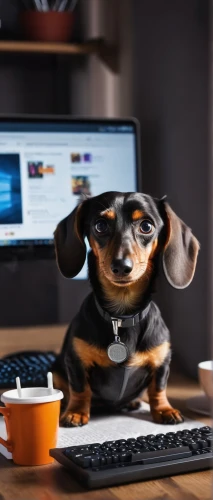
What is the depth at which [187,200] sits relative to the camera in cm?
165

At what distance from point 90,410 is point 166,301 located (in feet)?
1.65

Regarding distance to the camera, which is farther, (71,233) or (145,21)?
(145,21)

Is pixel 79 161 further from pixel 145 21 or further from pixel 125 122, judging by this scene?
pixel 145 21

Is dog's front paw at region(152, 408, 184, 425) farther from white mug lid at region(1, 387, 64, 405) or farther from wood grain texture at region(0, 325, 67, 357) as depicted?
wood grain texture at region(0, 325, 67, 357)

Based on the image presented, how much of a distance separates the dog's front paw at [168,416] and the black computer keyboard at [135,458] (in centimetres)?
14

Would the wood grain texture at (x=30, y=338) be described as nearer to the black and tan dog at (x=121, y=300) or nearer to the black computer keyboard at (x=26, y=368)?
the black computer keyboard at (x=26, y=368)

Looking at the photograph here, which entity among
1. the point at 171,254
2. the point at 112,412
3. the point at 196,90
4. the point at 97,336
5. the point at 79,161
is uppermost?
the point at 196,90

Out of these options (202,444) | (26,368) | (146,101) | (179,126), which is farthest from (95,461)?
(146,101)

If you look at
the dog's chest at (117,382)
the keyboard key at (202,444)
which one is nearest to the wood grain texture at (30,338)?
the dog's chest at (117,382)

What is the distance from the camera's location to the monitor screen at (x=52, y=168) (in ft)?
5.34

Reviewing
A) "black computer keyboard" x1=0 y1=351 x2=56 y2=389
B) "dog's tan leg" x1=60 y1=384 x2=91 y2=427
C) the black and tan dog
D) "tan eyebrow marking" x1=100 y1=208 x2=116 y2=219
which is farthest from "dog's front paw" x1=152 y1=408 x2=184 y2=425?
"tan eyebrow marking" x1=100 y1=208 x2=116 y2=219

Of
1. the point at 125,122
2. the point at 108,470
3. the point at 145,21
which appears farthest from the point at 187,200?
the point at 108,470

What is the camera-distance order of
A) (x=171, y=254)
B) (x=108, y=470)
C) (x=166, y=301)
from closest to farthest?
(x=108, y=470)
(x=171, y=254)
(x=166, y=301)

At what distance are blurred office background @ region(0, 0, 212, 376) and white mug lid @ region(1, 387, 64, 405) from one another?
1.74 ft
